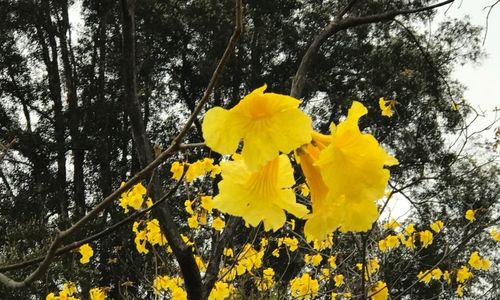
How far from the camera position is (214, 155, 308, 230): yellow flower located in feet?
1.58

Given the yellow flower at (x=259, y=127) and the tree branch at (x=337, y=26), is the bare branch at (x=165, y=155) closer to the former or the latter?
the yellow flower at (x=259, y=127)

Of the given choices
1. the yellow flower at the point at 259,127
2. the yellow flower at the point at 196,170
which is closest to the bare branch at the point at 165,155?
the yellow flower at the point at 259,127

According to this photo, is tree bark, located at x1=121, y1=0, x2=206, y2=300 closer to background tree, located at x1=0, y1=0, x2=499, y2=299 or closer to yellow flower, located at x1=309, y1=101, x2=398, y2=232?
yellow flower, located at x1=309, y1=101, x2=398, y2=232

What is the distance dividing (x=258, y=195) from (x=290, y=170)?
4 cm

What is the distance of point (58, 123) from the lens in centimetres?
1045

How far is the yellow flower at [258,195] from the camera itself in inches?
19.0

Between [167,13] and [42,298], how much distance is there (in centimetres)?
543

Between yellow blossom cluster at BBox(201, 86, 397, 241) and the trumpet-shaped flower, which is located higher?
the trumpet-shaped flower

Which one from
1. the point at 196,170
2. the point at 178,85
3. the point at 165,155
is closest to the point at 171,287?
the point at 196,170

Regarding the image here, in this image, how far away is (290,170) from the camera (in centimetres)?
50

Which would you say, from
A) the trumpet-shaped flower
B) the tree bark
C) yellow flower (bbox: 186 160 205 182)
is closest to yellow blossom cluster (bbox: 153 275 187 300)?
yellow flower (bbox: 186 160 205 182)

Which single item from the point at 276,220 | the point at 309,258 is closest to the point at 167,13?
the point at 309,258

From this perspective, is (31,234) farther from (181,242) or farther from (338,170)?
(338,170)

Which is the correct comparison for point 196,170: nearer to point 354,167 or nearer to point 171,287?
point 171,287
